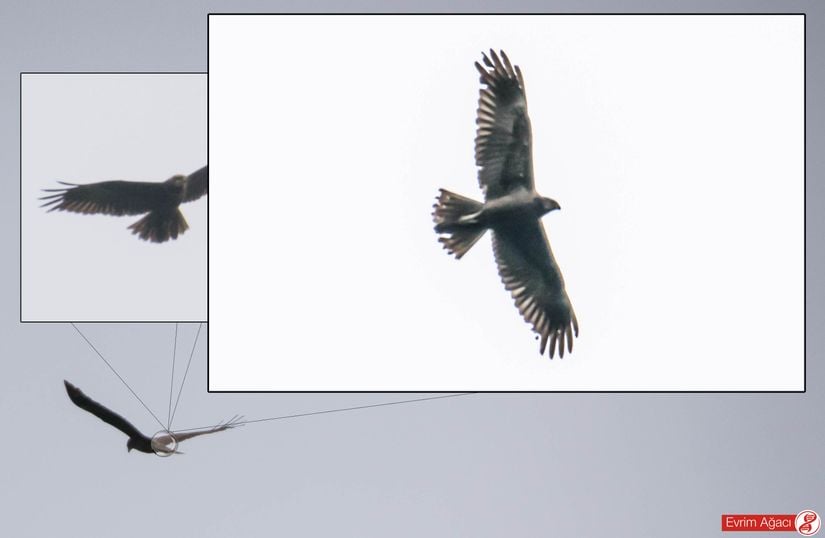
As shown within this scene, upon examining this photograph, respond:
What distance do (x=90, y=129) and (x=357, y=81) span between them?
0.90 m

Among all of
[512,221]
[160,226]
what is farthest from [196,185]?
[512,221]

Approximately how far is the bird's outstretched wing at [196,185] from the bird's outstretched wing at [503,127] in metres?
0.94

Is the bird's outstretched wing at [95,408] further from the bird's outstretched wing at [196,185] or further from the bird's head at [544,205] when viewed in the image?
the bird's head at [544,205]

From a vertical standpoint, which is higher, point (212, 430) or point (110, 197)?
point (110, 197)

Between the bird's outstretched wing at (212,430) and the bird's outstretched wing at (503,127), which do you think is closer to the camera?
the bird's outstretched wing at (503,127)

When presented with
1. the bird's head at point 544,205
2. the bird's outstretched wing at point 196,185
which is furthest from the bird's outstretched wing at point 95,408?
the bird's head at point 544,205

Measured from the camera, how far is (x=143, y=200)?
4.21 metres

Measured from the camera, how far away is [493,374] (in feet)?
12.1

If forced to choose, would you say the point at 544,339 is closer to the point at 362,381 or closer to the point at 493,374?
the point at 493,374

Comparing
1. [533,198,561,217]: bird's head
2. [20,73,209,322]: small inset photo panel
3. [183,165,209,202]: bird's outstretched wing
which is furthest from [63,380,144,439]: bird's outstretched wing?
[533,198,561,217]: bird's head

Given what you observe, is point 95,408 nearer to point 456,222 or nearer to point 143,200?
point 143,200

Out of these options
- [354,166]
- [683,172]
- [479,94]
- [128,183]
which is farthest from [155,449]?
[683,172]

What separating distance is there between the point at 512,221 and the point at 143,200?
1232 mm

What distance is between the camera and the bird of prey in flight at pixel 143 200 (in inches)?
163
